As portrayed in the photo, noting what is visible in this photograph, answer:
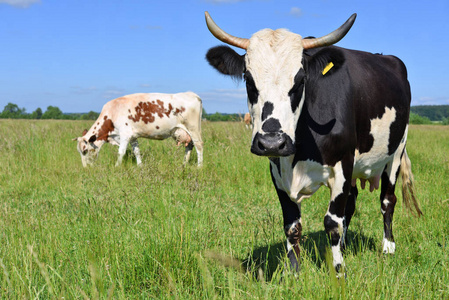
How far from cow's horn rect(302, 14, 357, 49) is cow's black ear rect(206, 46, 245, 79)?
58 cm

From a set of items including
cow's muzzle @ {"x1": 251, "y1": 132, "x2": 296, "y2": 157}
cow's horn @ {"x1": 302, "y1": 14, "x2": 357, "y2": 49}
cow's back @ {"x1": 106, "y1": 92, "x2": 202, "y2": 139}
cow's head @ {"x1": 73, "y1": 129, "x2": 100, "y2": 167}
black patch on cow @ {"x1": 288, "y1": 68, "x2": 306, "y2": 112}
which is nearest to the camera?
cow's muzzle @ {"x1": 251, "y1": 132, "x2": 296, "y2": 157}

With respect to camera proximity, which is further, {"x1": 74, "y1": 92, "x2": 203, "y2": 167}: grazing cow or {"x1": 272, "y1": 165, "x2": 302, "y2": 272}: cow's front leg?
{"x1": 74, "y1": 92, "x2": 203, "y2": 167}: grazing cow

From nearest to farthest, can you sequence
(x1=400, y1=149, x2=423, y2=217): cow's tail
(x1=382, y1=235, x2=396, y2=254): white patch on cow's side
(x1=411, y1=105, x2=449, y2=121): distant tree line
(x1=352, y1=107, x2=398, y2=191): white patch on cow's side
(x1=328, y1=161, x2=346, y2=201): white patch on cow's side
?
(x1=328, y1=161, x2=346, y2=201): white patch on cow's side, (x1=352, y1=107, x2=398, y2=191): white patch on cow's side, (x1=382, y1=235, x2=396, y2=254): white patch on cow's side, (x1=400, y1=149, x2=423, y2=217): cow's tail, (x1=411, y1=105, x2=449, y2=121): distant tree line

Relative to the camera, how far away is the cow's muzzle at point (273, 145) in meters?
2.66

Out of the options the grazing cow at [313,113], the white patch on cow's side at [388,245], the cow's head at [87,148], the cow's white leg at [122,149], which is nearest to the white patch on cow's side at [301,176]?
the grazing cow at [313,113]

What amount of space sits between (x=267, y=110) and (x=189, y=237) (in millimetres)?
1172

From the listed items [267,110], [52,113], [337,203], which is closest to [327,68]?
[267,110]

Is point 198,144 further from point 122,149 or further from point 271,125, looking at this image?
point 271,125

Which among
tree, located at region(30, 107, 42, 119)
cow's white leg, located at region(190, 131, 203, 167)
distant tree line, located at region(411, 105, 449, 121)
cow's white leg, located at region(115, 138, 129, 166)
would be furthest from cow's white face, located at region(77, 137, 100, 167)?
distant tree line, located at region(411, 105, 449, 121)

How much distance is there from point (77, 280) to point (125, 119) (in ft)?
27.2

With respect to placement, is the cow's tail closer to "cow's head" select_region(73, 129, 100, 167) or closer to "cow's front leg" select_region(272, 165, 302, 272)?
"cow's front leg" select_region(272, 165, 302, 272)

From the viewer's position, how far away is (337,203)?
11.1 feet

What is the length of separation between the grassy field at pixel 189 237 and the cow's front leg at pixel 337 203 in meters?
0.23

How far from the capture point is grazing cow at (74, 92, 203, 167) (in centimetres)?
1062
